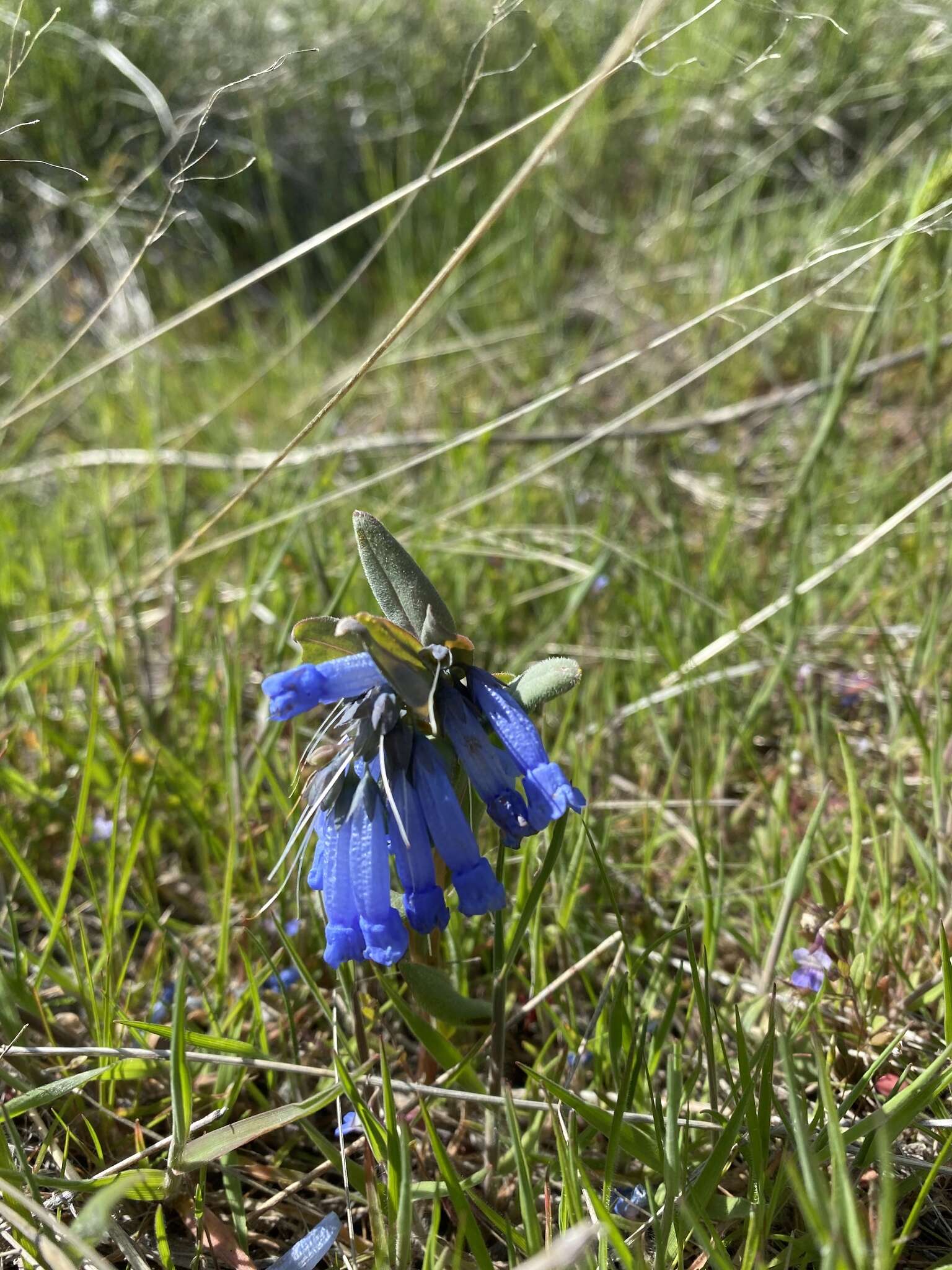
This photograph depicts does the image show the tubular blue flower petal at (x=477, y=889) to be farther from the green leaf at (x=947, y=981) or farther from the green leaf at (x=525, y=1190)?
the green leaf at (x=947, y=981)

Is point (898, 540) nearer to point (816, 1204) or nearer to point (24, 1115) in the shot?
point (816, 1204)

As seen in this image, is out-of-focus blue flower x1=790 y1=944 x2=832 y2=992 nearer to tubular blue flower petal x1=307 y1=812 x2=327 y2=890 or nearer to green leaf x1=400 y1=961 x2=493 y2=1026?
green leaf x1=400 y1=961 x2=493 y2=1026

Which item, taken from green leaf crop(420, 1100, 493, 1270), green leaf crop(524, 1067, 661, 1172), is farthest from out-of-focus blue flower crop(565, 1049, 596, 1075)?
green leaf crop(420, 1100, 493, 1270)

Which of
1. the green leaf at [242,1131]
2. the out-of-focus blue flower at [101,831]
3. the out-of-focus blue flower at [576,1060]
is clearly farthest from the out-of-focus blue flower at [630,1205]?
the out-of-focus blue flower at [101,831]

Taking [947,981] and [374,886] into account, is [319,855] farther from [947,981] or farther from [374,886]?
[947,981]

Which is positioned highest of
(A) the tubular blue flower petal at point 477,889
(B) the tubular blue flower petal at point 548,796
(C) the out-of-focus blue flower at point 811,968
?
(B) the tubular blue flower petal at point 548,796

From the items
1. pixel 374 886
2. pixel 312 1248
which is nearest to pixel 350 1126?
pixel 312 1248

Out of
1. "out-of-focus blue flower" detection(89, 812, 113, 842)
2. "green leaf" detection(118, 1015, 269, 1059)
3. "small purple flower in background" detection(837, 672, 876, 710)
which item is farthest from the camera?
"small purple flower in background" detection(837, 672, 876, 710)
